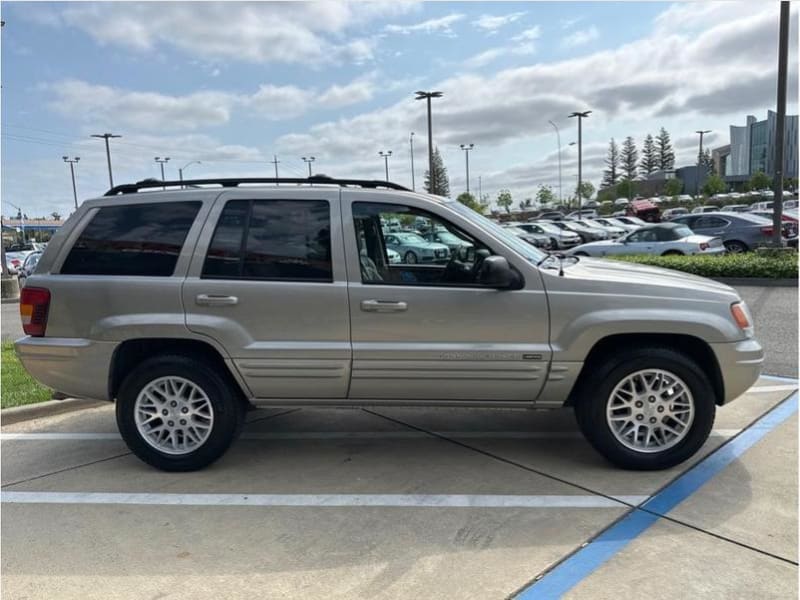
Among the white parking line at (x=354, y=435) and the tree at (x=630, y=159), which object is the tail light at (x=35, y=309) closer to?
the white parking line at (x=354, y=435)

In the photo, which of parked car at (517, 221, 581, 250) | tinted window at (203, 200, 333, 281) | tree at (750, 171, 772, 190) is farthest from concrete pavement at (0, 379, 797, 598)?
tree at (750, 171, 772, 190)

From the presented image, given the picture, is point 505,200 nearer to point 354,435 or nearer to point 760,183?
point 760,183

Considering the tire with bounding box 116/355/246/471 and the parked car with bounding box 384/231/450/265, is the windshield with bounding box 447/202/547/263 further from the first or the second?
the tire with bounding box 116/355/246/471

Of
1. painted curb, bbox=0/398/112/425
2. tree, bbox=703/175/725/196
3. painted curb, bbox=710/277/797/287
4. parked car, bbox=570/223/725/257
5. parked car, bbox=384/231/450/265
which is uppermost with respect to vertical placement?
tree, bbox=703/175/725/196

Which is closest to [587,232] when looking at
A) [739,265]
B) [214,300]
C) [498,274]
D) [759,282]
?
[739,265]

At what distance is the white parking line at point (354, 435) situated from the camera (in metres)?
4.71

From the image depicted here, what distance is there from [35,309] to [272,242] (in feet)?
5.54

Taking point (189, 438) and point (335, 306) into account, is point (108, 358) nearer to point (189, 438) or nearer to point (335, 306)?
point (189, 438)

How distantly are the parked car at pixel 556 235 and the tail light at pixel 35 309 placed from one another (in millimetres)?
24524

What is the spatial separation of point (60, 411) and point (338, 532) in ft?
11.6

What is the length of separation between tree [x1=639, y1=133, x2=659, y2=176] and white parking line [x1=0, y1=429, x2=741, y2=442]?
4887 inches

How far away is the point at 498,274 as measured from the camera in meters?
3.73

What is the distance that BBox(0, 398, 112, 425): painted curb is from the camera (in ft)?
17.2

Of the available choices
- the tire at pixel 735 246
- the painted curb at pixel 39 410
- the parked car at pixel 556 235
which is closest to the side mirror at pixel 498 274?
the painted curb at pixel 39 410
